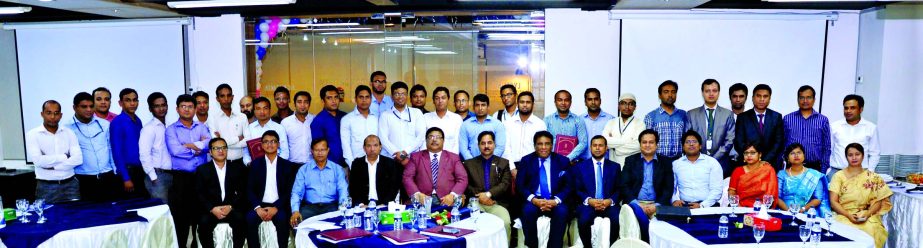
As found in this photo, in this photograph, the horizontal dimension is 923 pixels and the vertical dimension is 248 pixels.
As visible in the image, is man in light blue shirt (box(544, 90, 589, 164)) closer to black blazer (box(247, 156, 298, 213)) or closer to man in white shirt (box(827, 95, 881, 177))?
man in white shirt (box(827, 95, 881, 177))

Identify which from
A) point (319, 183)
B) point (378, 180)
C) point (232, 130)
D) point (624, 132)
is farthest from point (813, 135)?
point (232, 130)

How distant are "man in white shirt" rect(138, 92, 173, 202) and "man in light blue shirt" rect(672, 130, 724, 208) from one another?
455 centimetres

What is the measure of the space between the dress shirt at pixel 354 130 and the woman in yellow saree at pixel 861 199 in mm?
4046

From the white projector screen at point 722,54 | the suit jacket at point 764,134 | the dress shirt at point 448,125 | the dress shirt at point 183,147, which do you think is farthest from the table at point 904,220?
the dress shirt at point 183,147

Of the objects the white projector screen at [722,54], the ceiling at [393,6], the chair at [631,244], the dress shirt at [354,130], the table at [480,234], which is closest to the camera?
the chair at [631,244]

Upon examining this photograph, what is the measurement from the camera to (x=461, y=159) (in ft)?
19.4

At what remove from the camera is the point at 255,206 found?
5.25m

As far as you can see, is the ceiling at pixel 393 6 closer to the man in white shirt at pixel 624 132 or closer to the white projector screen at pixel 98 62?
the white projector screen at pixel 98 62

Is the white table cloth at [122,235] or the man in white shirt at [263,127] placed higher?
the man in white shirt at [263,127]

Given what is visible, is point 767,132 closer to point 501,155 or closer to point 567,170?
point 567,170

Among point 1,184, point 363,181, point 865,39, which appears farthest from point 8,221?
point 865,39

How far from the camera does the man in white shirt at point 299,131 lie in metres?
6.00

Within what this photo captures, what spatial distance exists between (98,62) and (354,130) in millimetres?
4412

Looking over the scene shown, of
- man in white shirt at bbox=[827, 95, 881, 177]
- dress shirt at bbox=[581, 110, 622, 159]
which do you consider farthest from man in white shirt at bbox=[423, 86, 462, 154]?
man in white shirt at bbox=[827, 95, 881, 177]
